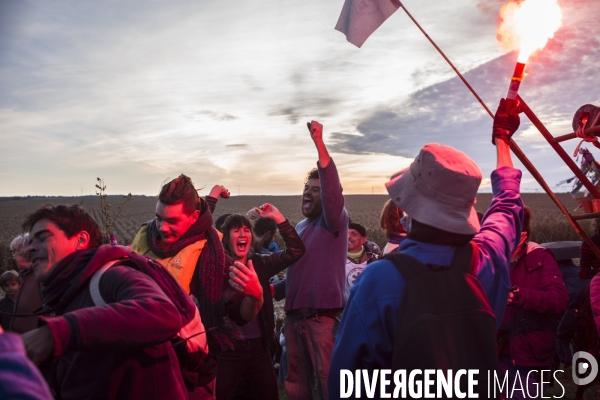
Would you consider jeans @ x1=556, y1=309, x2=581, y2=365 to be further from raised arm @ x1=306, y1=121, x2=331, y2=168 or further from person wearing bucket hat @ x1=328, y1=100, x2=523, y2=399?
person wearing bucket hat @ x1=328, y1=100, x2=523, y2=399

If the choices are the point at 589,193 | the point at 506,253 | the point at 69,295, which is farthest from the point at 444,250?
the point at 589,193

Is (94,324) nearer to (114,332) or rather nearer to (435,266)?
(114,332)

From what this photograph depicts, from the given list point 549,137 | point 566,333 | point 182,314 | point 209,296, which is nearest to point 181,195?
point 209,296

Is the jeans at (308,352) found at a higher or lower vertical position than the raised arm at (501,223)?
lower

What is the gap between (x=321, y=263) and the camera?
459cm

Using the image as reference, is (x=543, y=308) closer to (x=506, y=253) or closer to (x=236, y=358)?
(x=506, y=253)

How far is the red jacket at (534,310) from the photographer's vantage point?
13.0ft

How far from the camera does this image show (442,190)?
2.07 metres

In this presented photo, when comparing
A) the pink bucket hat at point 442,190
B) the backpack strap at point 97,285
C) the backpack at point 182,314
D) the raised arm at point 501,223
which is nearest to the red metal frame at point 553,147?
the raised arm at point 501,223

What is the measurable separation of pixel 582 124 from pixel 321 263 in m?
2.41

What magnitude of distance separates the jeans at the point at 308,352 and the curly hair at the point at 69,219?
2.38 metres

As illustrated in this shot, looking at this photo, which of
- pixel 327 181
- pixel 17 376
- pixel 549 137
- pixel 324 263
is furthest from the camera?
pixel 324 263

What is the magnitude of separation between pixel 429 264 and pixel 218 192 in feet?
10.6

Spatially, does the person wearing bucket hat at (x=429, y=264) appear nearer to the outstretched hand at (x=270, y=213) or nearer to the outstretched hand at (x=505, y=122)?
the outstretched hand at (x=505, y=122)
